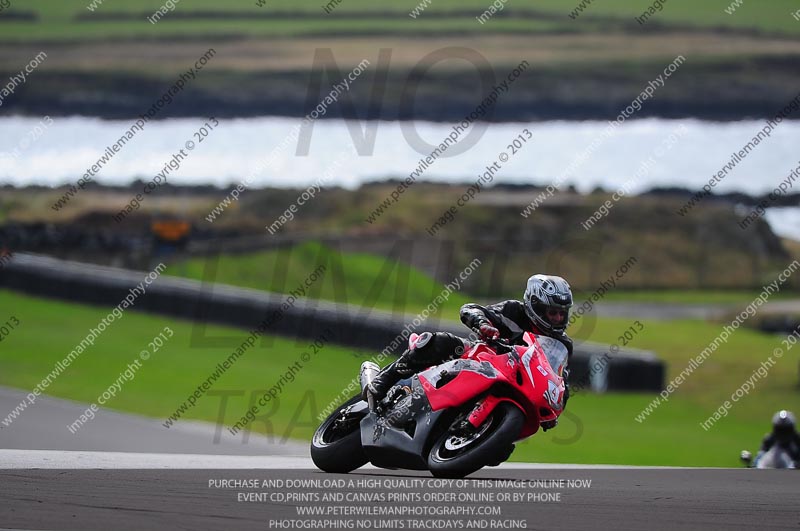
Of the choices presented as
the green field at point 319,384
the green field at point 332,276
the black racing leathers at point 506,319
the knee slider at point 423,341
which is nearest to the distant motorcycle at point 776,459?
the green field at point 319,384

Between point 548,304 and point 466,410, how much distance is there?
2.96 feet

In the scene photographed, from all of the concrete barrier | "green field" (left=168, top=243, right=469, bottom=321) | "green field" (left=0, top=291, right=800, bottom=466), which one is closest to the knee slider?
"green field" (left=0, top=291, right=800, bottom=466)

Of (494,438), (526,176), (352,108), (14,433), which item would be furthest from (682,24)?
(494,438)

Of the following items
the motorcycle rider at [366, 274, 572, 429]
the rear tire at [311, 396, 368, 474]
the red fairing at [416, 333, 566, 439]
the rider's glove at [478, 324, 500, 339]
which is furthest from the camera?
the rear tire at [311, 396, 368, 474]

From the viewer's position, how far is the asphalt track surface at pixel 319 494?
251 inches

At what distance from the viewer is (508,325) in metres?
9.06

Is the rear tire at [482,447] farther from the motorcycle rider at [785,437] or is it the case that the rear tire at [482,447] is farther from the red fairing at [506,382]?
the motorcycle rider at [785,437]

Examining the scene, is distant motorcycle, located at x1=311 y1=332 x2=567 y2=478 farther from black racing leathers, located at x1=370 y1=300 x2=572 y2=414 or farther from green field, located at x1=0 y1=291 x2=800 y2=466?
green field, located at x1=0 y1=291 x2=800 y2=466

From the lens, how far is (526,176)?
3675cm

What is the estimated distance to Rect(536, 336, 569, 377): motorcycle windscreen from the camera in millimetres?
8883

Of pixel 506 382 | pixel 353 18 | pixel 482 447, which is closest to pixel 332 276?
pixel 353 18

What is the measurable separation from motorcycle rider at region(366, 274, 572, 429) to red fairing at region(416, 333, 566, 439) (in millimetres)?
139

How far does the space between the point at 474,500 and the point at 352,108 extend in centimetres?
3066

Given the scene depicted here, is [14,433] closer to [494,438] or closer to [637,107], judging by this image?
[494,438]
